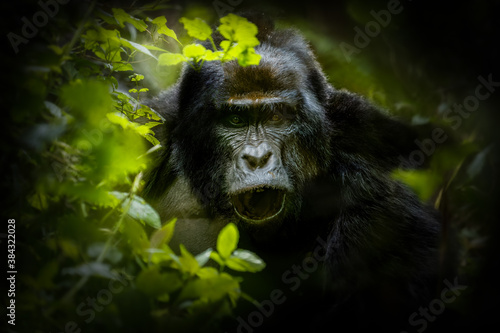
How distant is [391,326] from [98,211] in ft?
5.15

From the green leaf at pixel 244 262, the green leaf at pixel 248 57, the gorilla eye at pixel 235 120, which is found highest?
the green leaf at pixel 248 57

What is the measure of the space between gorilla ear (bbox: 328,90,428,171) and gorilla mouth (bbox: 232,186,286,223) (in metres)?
0.67

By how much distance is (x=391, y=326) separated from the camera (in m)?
2.02

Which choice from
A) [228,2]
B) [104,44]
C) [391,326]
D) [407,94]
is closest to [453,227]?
[391,326]

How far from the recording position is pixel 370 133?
280 cm

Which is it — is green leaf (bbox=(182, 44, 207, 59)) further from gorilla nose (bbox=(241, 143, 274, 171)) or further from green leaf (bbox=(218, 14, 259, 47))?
gorilla nose (bbox=(241, 143, 274, 171))

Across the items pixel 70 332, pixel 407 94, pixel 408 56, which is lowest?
pixel 70 332

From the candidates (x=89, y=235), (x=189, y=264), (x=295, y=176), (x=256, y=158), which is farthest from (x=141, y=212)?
(x=295, y=176)

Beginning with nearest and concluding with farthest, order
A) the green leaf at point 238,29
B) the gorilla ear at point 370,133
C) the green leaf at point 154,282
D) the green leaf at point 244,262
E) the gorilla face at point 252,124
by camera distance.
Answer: the green leaf at point 154,282 → the green leaf at point 244,262 → the green leaf at point 238,29 → the gorilla face at point 252,124 → the gorilla ear at point 370,133

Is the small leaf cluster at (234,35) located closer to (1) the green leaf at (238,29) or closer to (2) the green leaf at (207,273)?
(1) the green leaf at (238,29)

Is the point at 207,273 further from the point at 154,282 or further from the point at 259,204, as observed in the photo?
the point at 259,204

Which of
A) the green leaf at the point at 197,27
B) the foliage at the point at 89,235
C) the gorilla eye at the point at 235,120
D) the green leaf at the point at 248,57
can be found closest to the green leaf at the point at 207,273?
the foliage at the point at 89,235

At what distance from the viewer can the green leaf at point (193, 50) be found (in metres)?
1.99

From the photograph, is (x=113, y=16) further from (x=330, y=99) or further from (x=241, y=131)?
(x=330, y=99)
